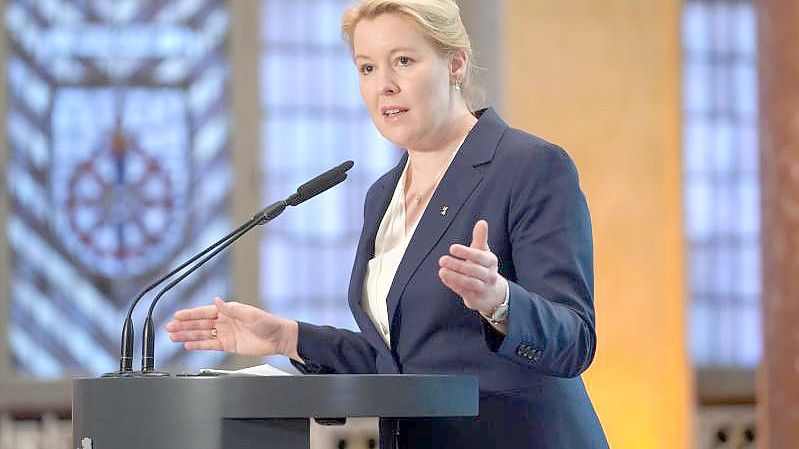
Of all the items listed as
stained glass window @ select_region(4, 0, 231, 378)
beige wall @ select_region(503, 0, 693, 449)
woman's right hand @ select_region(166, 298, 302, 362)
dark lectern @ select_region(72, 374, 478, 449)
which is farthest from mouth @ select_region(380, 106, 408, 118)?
stained glass window @ select_region(4, 0, 231, 378)

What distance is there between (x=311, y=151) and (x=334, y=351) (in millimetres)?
4439

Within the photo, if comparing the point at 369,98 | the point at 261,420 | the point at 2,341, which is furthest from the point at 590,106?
the point at 261,420

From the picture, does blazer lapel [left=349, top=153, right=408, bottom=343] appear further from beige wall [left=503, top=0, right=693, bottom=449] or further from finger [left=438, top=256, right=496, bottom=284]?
beige wall [left=503, top=0, right=693, bottom=449]

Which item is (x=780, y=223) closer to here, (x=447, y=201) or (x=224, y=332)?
(x=447, y=201)

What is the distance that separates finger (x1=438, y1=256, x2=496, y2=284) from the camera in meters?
1.90

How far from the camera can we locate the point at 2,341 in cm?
665

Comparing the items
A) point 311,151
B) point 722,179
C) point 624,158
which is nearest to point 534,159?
point 624,158

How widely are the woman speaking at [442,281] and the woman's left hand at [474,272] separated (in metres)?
0.02

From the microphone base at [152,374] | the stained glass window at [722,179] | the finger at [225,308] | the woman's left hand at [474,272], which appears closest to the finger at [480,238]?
the woman's left hand at [474,272]

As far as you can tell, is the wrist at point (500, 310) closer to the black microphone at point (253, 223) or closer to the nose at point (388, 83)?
the black microphone at point (253, 223)

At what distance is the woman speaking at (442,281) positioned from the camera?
2.23 m

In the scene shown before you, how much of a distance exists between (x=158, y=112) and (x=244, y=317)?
460 centimetres

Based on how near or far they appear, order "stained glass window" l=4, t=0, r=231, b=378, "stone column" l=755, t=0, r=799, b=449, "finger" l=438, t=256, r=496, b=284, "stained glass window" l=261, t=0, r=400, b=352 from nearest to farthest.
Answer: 1. "finger" l=438, t=256, r=496, b=284
2. "stone column" l=755, t=0, r=799, b=449
3. "stained glass window" l=4, t=0, r=231, b=378
4. "stained glass window" l=261, t=0, r=400, b=352

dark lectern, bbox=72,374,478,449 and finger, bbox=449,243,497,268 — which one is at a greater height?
finger, bbox=449,243,497,268
